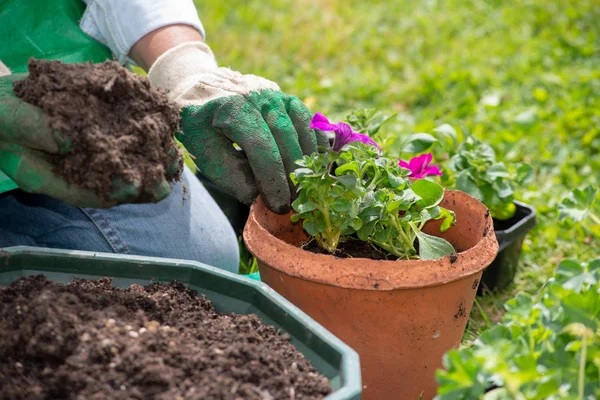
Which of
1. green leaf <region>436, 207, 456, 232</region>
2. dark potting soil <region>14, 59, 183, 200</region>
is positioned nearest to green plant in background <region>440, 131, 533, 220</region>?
green leaf <region>436, 207, 456, 232</region>

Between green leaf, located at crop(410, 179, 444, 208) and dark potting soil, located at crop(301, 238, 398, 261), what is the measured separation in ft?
0.55

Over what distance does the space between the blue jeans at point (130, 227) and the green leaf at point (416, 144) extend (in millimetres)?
722

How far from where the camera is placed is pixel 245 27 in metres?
4.84

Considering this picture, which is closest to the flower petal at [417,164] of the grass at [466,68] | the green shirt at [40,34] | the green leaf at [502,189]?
the green leaf at [502,189]

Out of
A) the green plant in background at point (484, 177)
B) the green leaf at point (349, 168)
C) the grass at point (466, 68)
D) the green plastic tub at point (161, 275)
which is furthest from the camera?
the grass at point (466, 68)

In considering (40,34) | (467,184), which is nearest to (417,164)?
(467,184)

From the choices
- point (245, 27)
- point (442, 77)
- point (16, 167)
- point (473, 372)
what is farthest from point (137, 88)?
point (245, 27)

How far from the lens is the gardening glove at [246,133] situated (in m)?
1.61

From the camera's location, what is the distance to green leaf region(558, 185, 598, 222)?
1.53 m

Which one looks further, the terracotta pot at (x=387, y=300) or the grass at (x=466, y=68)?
the grass at (x=466, y=68)

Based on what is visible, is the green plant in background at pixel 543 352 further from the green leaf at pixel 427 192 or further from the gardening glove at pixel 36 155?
the gardening glove at pixel 36 155

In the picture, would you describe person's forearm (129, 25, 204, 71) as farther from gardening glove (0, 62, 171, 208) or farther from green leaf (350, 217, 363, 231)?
green leaf (350, 217, 363, 231)

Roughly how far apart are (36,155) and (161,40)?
851 millimetres

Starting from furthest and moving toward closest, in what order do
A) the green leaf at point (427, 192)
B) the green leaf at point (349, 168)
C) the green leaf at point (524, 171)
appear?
the green leaf at point (524, 171) → the green leaf at point (427, 192) → the green leaf at point (349, 168)
